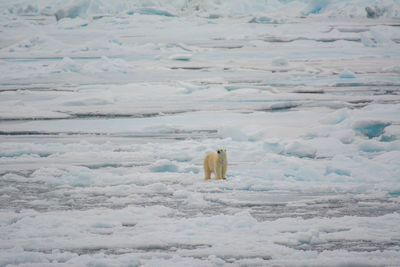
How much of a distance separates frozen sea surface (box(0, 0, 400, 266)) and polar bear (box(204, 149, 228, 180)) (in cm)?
11

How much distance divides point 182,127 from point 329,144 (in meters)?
2.32

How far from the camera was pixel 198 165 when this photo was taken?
557cm

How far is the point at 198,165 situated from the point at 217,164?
2.84ft

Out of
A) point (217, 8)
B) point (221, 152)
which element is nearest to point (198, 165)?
point (221, 152)

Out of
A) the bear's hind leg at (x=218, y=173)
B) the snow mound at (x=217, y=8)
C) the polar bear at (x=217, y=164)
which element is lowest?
the bear's hind leg at (x=218, y=173)

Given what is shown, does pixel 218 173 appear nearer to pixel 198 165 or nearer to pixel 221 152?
pixel 221 152

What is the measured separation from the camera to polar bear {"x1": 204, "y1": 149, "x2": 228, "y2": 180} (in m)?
4.72

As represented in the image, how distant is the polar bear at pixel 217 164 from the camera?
15.5 feet

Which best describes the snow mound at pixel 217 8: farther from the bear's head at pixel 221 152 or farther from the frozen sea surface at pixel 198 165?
the bear's head at pixel 221 152

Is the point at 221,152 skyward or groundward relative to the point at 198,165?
groundward

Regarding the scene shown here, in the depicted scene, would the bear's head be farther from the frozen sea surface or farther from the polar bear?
the frozen sea surface

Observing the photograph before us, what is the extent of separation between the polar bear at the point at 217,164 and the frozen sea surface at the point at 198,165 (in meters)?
0.11

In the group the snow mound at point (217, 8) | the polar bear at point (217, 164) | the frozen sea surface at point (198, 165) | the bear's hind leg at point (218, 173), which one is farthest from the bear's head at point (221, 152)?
the snow mound at point (217, 8)

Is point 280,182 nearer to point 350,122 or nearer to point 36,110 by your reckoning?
point 350,122
